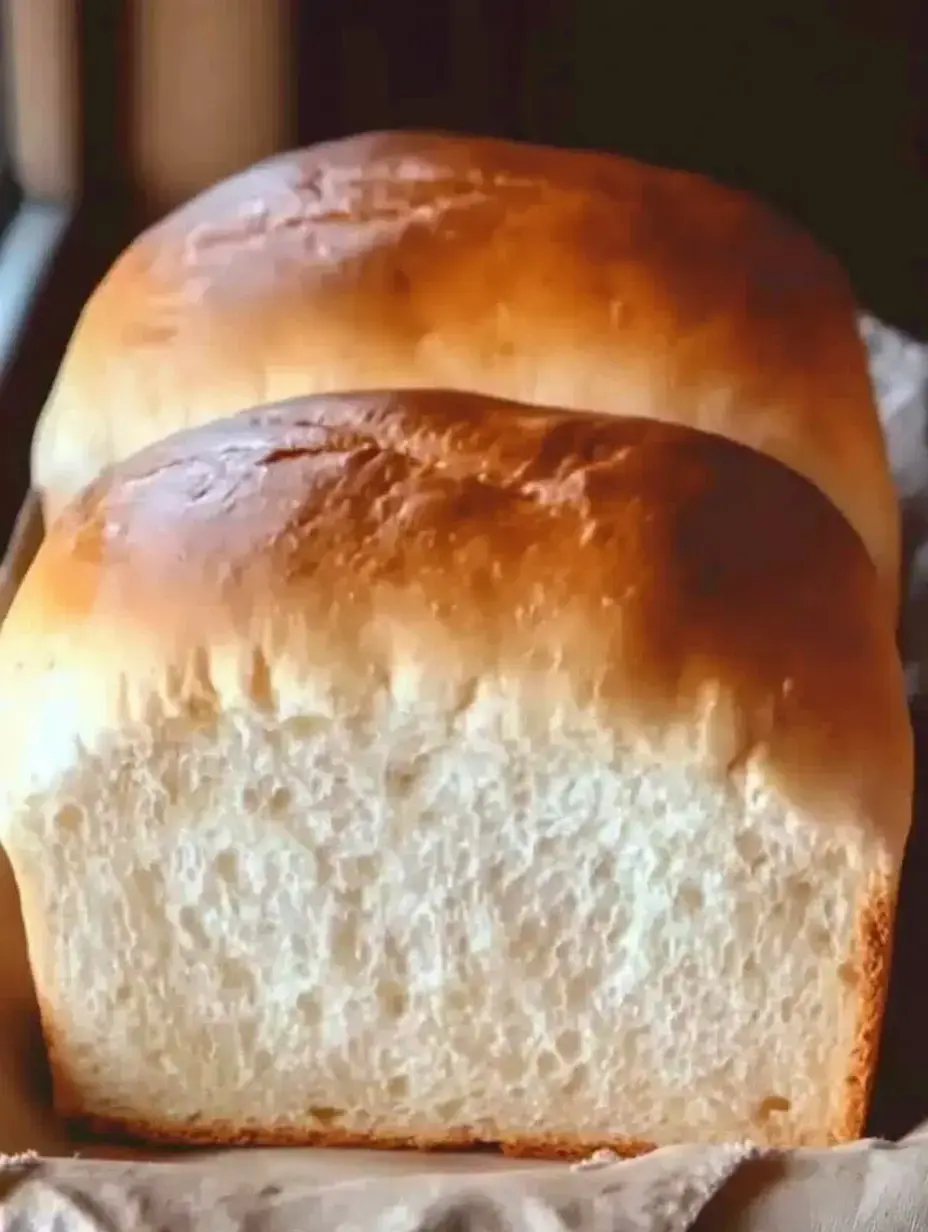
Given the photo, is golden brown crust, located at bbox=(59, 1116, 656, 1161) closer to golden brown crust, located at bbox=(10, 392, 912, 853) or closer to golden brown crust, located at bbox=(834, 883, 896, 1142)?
golden brown crust, located at bbox=(834, 883, 896, 1142)

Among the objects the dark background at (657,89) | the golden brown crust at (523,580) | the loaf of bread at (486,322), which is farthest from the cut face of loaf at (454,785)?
the dark background at (657,89)

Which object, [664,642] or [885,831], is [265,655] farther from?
[885,831]

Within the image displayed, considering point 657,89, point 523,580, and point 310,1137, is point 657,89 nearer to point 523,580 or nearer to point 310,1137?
point 523,580

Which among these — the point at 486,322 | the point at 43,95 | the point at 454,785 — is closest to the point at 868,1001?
the point at 454,785

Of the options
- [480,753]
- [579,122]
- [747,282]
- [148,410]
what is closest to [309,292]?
[148,410]

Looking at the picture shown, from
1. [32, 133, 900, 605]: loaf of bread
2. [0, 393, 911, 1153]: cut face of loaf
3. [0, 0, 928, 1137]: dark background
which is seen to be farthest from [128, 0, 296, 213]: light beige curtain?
[0, 393, 911, 1153]: cut face of loaf

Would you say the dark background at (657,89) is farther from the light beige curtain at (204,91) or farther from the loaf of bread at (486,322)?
the loaf of bread at (486,322)

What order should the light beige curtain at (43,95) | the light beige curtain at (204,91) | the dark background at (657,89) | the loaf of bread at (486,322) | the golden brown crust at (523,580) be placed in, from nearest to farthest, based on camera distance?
the golden brown crust at (523,580) < the loaf of bread at (486,322) < the light beige curtain at (43,95) < the light beige curtain at (204,91) < the dark background at (657,89)
